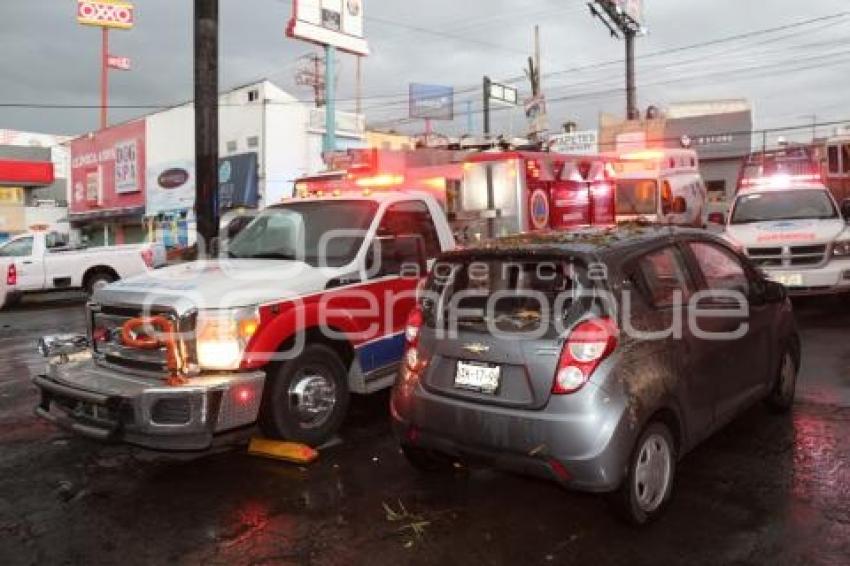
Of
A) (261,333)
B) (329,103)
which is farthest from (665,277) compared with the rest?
(329,103)

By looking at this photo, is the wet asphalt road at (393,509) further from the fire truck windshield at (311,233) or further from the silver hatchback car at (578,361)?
the fire truck windshield at (311,233)

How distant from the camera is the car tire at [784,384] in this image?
20.5 feet

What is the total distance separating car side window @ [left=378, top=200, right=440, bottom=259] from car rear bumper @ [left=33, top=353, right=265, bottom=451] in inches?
81.4

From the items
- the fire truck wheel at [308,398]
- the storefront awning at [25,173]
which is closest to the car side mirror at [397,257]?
the fire truck wheel at [308,398]

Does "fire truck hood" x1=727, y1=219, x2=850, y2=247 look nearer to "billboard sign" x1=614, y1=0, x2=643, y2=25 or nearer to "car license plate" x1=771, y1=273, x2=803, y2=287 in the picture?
"car license plate" x1=771, y1=273, x2=803, y2=287

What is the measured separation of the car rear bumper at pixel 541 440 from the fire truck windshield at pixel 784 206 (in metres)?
9.34

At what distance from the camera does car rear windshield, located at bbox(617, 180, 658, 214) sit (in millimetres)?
15531

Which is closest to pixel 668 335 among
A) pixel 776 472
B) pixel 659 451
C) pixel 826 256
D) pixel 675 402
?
pixel 675 402

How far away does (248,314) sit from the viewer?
548 centimetres

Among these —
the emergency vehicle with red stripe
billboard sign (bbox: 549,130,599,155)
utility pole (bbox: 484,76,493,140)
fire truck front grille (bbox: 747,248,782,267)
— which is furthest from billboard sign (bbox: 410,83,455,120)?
the emergency vehicle with red stripe

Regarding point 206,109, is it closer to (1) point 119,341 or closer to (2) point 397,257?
(2) point 397,257

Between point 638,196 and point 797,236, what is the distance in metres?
4.93

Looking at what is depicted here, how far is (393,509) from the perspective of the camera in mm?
4773

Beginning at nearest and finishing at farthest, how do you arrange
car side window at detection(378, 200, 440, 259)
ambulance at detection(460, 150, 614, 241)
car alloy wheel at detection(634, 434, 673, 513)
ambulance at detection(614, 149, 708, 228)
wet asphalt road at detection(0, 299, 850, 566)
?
1. wet asphalt road at detection(0, 299, 850, 566)
2. car alloy wheel at detection(634, 434, 673, 513)
3. car side window at detection(378, 200, 440, 259)
4. ambulance at detection(460, 150, 614, 241)
5. ambulance at detection(614, 149, 708, 228)
